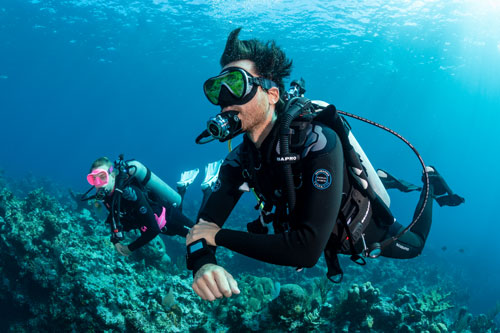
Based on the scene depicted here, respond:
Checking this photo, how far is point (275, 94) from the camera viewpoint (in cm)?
244

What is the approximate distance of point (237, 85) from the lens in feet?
7.48

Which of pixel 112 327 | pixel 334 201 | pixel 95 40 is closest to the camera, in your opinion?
pixel 334 201

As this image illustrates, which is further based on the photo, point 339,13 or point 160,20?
point 160,20

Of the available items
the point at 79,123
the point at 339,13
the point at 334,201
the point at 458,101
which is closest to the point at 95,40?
the point at 339,13

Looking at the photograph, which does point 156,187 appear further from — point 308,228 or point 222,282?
point 308,228

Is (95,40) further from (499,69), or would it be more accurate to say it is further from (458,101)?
(458,101)

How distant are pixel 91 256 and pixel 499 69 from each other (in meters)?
48.0

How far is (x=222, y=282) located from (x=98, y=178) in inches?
192

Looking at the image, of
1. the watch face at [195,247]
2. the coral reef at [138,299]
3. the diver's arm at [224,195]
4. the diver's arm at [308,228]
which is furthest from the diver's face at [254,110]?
the coral reef at [138,299]

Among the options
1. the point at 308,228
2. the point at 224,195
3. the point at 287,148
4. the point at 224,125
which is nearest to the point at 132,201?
the point at 224,195

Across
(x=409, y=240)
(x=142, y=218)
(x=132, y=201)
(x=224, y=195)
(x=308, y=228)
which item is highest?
(x=308, y=228)

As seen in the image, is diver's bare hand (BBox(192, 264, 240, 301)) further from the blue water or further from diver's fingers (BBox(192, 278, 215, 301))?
the blue water

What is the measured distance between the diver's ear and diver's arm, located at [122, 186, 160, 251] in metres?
4.09

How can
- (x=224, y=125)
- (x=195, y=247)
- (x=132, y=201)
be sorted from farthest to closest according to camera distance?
(x=132, y=201)
(x=224, y=125)
(x=195, y=247)
